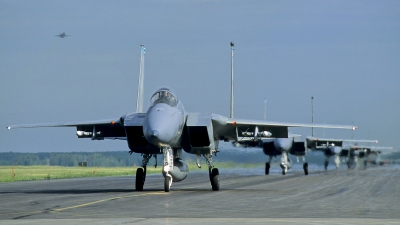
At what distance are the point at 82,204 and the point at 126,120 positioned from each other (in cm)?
613

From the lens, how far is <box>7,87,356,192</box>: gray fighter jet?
22.0m

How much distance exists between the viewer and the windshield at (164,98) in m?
23.0

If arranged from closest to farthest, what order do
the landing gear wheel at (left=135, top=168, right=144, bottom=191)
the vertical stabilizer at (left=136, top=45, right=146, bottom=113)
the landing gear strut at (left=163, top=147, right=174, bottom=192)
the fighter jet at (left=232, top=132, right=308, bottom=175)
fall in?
1. the landing gear strut at (left=163, top=147, right=174, bottom=192)
2. the landing gear wheel at (left=135, top=168, right=144, bottom=191)
3. the vertical stabilizer at (left=136, top=45, right=146, bottom=113)
4. the fighter jet at (left=232, top=132, right=308, bottom=175)

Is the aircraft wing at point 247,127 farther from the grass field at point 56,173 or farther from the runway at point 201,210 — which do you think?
the grass field at point 56,173

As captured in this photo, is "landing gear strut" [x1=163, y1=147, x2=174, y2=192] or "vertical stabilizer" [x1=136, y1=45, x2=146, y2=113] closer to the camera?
"landing gear strut" [x1=163, y1=147, x2=174, y2=192]

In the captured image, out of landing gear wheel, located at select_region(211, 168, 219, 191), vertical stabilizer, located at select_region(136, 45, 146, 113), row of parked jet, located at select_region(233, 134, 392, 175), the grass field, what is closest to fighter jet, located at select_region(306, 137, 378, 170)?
row of parked jet, located at select_region(233, 134, 392, 175)

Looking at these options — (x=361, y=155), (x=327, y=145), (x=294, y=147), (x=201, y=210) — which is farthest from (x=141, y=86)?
(x=361, y=155)

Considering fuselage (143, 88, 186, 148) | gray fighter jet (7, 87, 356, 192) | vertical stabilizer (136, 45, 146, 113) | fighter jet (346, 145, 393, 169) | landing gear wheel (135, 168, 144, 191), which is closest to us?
fuselage (143, 88, 186, 148)

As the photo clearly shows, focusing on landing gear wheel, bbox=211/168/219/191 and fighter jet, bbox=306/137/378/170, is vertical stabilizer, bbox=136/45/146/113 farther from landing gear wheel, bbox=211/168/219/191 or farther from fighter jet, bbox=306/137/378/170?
fighter jet, bbox=306/137/378/170

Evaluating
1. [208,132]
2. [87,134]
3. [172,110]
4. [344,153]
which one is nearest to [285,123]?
[208,132]

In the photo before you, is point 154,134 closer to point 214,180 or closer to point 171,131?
point 171,131

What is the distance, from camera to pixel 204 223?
12742mm

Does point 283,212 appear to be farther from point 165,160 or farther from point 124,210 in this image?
point 165,160

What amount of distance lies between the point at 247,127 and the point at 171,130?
5.08 metres
